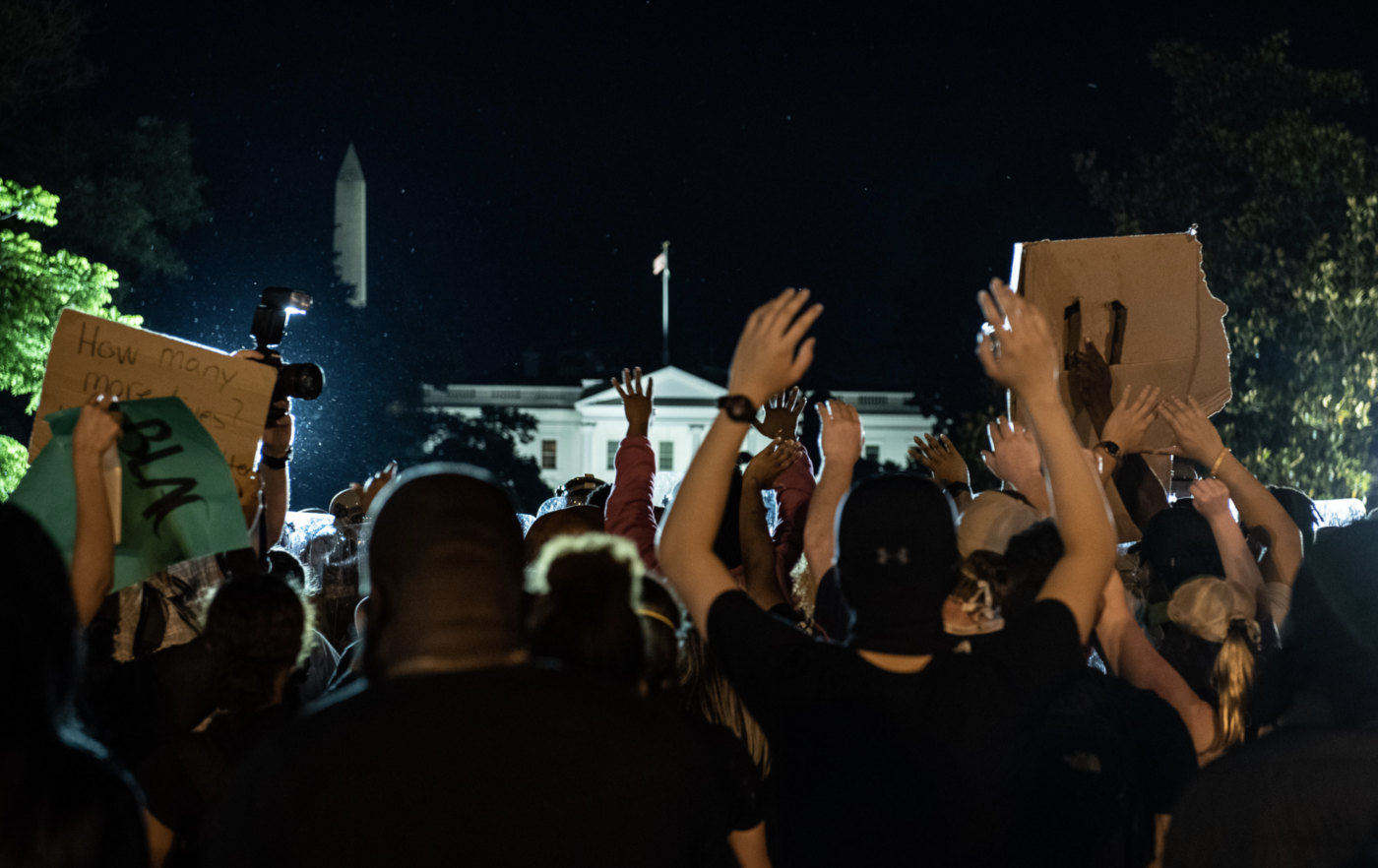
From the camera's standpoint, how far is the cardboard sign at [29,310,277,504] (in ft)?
Result: 11.3

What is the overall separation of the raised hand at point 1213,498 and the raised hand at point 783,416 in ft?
4.61

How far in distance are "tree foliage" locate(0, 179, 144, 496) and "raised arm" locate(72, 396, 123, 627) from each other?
14908mm

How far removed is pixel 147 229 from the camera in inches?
1174

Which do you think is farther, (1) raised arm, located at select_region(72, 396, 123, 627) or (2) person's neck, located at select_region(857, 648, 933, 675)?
(1) raised arm, located at select_region(72, 396, 123, 627)

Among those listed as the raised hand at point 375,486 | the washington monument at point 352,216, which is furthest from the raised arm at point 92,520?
the washington monument at point 352,216

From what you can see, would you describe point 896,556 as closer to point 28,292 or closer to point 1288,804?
point 1288,804

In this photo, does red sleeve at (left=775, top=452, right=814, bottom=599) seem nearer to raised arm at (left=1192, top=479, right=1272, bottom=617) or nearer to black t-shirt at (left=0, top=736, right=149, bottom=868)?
raised arm at (left=1192, top=479, right=1272, bottom=617)

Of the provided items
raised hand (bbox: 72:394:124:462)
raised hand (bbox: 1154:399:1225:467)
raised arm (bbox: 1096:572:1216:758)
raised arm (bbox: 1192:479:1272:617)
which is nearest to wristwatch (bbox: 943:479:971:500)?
raised hand (bbox: 1154:399:1225:467)

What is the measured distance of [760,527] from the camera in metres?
4.04

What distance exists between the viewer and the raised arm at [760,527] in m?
3.94

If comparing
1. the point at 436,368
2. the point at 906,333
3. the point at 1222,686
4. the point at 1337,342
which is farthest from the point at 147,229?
the point at 1222,686

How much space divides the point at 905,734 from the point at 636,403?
8.19ft

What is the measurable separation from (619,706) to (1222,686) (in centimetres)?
177

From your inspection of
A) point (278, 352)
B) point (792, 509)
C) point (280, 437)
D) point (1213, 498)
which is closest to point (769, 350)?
point (1213, 498)
